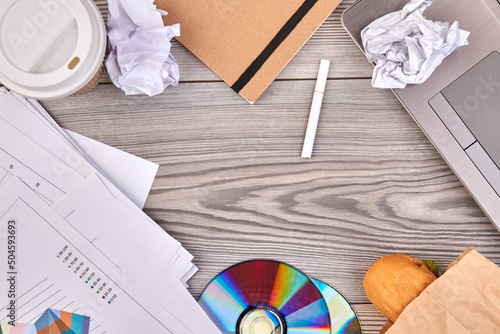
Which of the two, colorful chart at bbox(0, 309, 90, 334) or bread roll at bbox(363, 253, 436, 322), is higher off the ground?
bread roll at bbox(363, 253, 436, 322)

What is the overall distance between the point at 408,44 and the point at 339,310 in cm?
36

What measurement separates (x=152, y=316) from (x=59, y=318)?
12 cm

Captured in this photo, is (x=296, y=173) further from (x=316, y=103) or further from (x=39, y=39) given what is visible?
(x=39, y=39)

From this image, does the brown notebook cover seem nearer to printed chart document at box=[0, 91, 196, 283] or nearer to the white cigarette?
the white cigarette

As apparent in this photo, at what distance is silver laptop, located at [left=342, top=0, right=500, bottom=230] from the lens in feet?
1.73

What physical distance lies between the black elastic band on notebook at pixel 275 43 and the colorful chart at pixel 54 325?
1.26 ft

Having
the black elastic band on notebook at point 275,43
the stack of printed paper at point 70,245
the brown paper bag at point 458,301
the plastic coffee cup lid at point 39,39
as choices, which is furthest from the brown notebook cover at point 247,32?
the brown paper bag at point 458,301

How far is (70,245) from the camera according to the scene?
57cm

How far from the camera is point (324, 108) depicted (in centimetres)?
59

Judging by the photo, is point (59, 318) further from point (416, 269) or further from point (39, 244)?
point (416, 269)

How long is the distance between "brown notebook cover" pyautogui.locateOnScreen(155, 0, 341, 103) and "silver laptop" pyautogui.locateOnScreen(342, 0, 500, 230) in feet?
0.21

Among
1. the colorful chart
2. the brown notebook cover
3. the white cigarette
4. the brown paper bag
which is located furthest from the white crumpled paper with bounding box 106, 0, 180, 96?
the brown paper bag

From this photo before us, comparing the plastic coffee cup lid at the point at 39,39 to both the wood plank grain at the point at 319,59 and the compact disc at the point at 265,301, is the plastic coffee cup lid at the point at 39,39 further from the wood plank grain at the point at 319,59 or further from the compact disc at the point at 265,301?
the compact disc at the point at 265,301

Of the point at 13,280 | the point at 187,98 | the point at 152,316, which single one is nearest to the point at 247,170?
the point at 187,98
